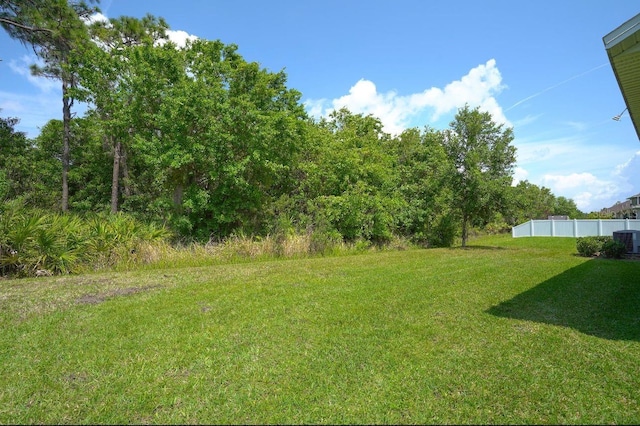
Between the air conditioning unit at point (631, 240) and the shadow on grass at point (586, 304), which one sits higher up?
the air conditioning unit at point (631, 240)

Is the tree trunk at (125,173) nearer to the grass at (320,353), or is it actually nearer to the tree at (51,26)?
the tree at (51,26)

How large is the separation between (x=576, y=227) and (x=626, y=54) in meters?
21.0

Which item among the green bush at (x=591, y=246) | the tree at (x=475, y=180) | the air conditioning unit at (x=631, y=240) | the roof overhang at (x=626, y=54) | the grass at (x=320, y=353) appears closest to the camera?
the grass at (x=320, y=353)

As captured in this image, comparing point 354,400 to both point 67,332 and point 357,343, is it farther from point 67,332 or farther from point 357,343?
point 67,332

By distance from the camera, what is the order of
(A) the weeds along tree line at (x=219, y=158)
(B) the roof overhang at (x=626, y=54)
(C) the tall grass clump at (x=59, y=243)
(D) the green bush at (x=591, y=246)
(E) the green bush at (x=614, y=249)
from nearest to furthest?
(B) the roof overhang at (x=626, y=54) < (C) the tall grass clump at (x=59, y=243) < (E) the green bush at (x=614, y=249) < (D) the green bush at (x=591, y=246) < (A) the weeds along tree line at (x=219, y=158)

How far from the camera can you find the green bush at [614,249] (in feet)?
36.8

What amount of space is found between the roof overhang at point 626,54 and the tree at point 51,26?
645 inches

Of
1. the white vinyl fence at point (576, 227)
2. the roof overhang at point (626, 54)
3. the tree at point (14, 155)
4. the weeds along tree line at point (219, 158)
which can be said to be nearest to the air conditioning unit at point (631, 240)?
the weeds along tree line at point (219, 158)

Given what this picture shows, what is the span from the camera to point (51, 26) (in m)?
13.2

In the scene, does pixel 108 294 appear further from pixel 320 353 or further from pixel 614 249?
pixel 614 249

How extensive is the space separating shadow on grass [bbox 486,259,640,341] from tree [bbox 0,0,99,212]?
16794 millimetres

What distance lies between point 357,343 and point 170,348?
2.03m

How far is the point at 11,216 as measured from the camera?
28.2ft

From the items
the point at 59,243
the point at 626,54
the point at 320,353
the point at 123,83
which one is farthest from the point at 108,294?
the point at 123,83
